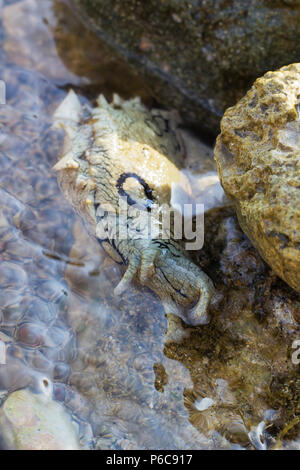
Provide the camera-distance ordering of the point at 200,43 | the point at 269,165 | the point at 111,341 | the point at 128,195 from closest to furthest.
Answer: the point at 269,165, the point at 111,341, the point at 128,195, the point at 200,43

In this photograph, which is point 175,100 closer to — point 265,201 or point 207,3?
point 207,3

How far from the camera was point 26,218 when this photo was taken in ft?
9.68

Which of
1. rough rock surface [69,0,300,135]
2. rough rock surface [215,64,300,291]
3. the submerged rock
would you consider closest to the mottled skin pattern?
rough rock surface [69,0,300,135]

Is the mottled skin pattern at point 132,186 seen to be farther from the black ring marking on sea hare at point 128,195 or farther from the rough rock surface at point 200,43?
the rough rock surface at point 200,43

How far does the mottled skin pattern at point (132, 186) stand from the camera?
2.37 meters

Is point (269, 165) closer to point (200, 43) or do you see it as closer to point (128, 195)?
point (128, 195)

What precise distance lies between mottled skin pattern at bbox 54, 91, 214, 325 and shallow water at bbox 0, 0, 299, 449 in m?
0.16

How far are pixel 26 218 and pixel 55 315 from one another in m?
0.81

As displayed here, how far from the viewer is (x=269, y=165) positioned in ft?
6.43

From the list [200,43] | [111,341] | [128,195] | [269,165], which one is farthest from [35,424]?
[200,43]

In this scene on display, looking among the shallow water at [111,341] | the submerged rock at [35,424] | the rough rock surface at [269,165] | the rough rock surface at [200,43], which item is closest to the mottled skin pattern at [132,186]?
the shallow water at [111,341]

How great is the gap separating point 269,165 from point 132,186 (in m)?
0.97

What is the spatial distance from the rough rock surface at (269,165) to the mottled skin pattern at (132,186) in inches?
20.5

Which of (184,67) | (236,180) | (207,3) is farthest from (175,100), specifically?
(236,180)
